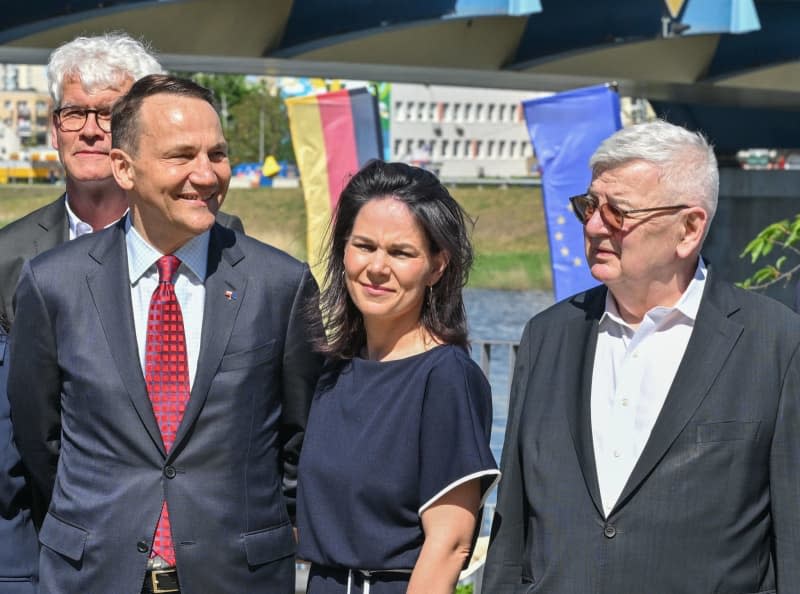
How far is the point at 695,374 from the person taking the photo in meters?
3.15

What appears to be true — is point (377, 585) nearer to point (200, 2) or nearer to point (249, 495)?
point (249, 495)

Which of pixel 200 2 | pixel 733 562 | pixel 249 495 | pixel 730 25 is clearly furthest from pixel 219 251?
pixel 730 25

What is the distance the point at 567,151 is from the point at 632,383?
6.34m

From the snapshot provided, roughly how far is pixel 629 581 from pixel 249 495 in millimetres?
917

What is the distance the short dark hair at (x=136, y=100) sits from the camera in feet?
11.0

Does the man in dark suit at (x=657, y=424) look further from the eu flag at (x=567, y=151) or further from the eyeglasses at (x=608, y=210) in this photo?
the eu flag at (x=567, y=151)

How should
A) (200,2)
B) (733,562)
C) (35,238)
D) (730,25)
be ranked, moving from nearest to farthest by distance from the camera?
1. (733,562)
2. (35,238)
3. (200,2)
4. (730,25)

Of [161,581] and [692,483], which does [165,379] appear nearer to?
[161,581]

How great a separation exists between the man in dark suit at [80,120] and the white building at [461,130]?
267ft

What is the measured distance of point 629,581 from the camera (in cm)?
312

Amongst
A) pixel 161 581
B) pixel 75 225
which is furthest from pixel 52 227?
pixel 161 581

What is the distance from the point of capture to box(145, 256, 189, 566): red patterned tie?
3.28 meters

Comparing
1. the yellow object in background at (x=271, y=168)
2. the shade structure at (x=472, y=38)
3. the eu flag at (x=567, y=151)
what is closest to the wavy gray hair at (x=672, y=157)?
the eu flag at (x=567, y=151)

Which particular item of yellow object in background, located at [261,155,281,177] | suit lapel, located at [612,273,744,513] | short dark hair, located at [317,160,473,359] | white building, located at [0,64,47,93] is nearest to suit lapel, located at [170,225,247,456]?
short dark hair, located at [317,160,473,359]
